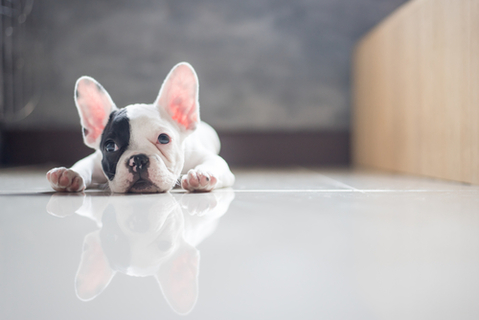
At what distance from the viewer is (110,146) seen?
45.6 inches

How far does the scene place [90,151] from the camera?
317cm

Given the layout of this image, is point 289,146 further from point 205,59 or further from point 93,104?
point 93,104

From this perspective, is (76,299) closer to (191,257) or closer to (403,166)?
(191,257)

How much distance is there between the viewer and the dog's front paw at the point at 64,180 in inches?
45.4

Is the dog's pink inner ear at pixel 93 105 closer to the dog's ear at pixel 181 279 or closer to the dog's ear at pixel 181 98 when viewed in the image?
the dog's ear at pixel 181 98

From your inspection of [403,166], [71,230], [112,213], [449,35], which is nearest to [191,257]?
[71,230]

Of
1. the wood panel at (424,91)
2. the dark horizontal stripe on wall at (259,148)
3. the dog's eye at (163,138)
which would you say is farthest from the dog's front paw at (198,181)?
the dark horizontal stripe on wall at (259,148)

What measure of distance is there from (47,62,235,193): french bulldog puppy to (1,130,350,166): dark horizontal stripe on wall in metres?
1.80

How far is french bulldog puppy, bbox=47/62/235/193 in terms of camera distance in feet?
3.70

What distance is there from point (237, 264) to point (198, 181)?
0.71 m

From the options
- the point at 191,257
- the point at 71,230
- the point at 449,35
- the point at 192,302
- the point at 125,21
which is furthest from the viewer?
the point at 125,21

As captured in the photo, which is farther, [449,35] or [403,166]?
[403,166]

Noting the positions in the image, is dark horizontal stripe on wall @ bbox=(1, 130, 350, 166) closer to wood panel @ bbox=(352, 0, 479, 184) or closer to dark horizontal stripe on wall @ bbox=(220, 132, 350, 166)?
dark horizontal stripe on wall @ bbox=(220, 132, 350, 166)

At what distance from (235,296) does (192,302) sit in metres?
0.04
